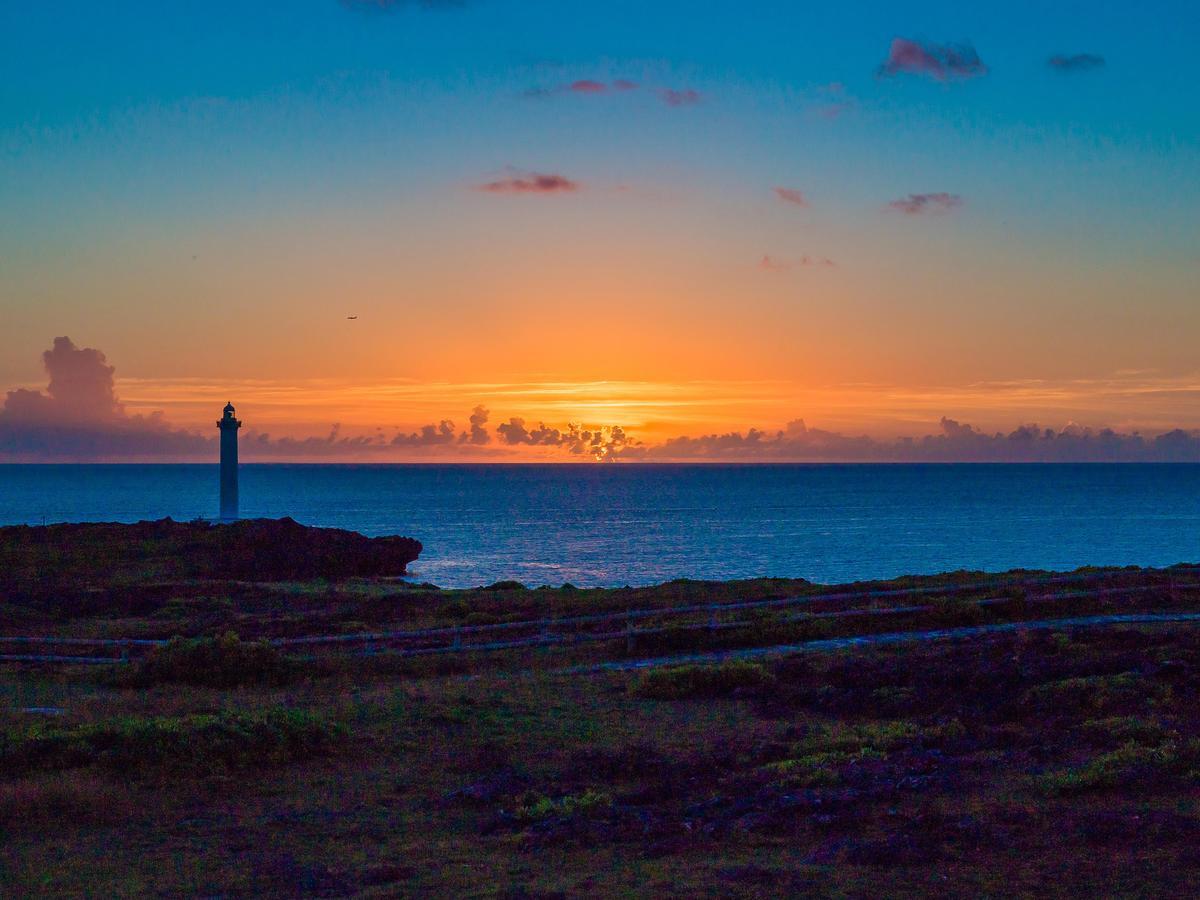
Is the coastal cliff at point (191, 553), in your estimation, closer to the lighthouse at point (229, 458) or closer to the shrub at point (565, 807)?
the lighthouse at point (229, 458)

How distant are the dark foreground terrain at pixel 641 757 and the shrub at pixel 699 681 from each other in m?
0.05

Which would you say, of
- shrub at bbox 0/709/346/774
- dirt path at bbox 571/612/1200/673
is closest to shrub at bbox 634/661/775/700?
dirt path at bbox 571/612/1200/673

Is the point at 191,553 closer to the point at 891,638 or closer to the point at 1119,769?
the point at 891,638

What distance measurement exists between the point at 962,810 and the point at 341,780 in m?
6.99

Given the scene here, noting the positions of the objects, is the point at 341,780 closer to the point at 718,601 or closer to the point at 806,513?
the point at 718,601

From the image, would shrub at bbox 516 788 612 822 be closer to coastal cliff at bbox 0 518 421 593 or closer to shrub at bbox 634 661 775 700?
shrub at bbox 634 661 775 700

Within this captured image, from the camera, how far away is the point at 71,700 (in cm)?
1805

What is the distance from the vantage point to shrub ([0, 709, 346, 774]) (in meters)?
13.0

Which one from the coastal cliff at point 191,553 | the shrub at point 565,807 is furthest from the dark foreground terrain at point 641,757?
the coastal cliff at point 191,553

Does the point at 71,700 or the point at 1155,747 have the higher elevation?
the point at 1155,747

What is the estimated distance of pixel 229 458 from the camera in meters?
79.8

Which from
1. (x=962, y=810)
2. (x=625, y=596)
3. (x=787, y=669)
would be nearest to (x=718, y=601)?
(x=625, y=596)

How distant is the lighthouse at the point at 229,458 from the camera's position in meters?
79.3

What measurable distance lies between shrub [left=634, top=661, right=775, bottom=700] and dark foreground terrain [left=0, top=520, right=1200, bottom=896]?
51mm
